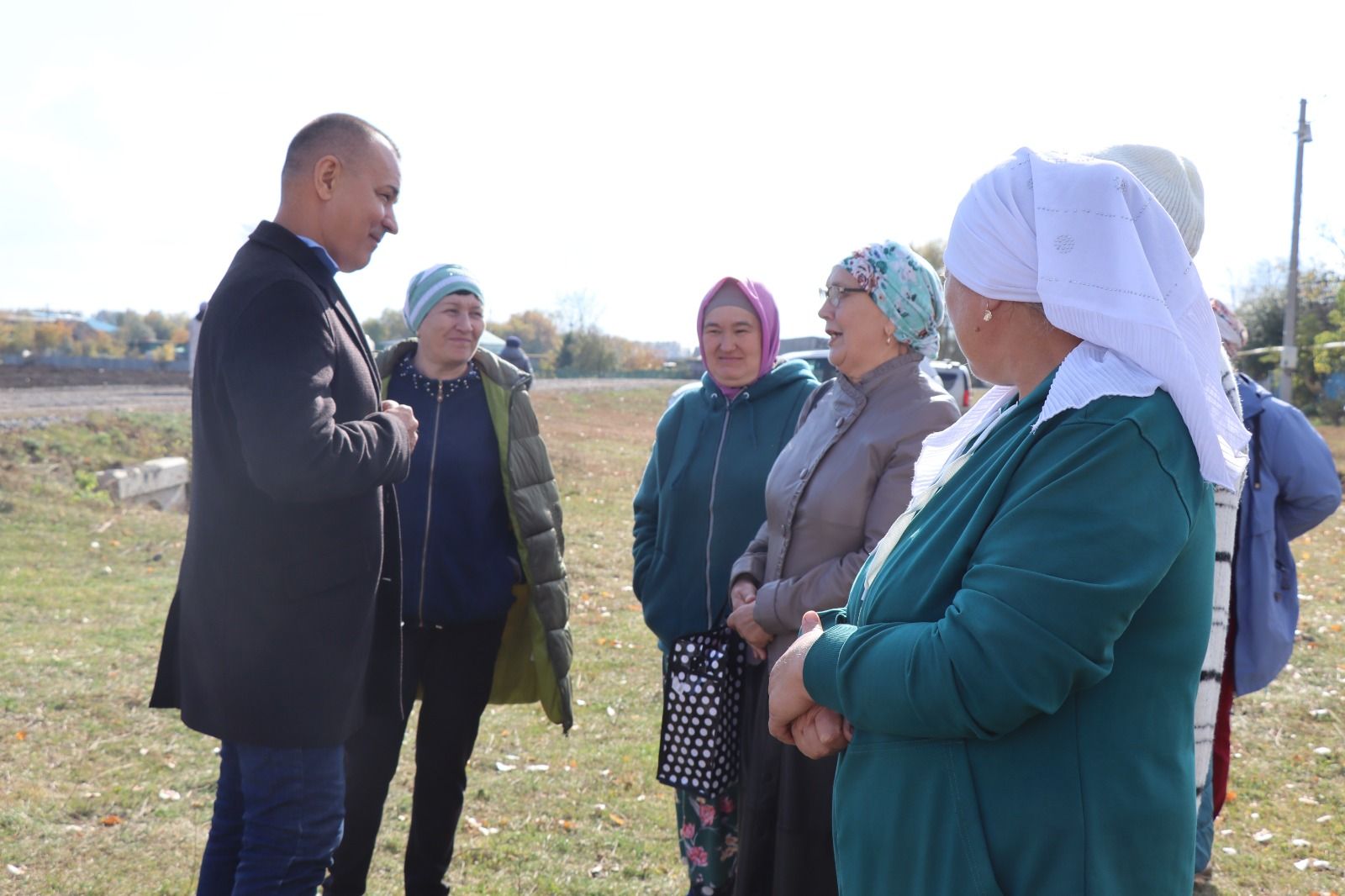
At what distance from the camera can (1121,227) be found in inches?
61.2

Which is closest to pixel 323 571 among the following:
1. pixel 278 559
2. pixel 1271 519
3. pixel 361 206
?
pixel 278 559

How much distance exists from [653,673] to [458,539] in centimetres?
338

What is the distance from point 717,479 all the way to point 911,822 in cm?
213

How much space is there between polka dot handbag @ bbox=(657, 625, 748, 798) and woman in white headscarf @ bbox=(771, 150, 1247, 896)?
166 cm

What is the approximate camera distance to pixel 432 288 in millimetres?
3828

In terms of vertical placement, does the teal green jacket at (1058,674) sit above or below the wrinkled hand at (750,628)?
above

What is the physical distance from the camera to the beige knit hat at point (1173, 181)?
7.78ft

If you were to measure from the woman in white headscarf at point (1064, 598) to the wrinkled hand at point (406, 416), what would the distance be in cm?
152

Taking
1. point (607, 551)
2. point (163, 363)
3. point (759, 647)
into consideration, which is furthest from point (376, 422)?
point (163, 363)

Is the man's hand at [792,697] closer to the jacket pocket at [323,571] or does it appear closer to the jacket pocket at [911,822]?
the jacket pocket at [911,822]

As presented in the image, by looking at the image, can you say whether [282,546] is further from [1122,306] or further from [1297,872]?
[1297,872]

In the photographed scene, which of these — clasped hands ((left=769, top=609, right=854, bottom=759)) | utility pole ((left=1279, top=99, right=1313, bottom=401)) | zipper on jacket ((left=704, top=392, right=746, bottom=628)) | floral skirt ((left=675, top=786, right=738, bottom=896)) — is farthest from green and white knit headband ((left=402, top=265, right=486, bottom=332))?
utility pole ((left=1279, top=99, right=1313, bottom=401))

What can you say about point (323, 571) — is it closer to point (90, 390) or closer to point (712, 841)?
point (712, 841)

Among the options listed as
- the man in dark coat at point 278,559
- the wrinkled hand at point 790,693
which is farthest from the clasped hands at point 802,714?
the man in dark coat at point 278,559
